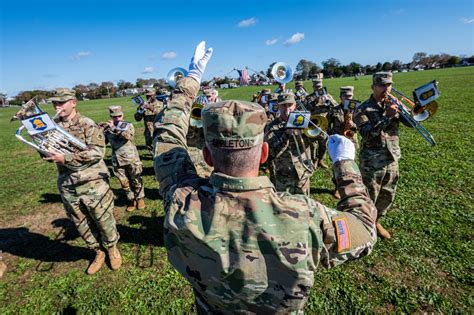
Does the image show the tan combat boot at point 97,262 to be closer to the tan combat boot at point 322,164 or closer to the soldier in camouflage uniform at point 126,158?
the soldier in camouflage uniform at point 126,158

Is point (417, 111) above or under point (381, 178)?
above

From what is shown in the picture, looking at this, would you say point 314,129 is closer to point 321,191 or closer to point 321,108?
point 321,191

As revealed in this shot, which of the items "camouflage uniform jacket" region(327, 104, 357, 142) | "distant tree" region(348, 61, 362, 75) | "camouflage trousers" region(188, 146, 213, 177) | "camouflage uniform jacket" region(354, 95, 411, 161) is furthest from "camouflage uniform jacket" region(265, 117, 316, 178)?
"distant tree" region(348, 61, 362, 75)

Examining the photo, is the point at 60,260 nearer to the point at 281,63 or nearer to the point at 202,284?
the point at 202,284

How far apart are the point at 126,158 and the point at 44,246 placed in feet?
8.77

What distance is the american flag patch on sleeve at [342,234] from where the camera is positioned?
149 cm

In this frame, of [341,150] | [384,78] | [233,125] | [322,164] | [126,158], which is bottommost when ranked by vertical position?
[322,164]

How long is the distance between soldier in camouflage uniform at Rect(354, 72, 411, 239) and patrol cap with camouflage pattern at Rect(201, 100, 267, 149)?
4.15 metres

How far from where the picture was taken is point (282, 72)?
30.0ft

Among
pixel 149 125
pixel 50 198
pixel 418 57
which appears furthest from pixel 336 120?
pixel 418 57

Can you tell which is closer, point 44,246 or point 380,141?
point 380,141

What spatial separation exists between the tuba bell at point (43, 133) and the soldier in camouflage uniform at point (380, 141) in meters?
5.12

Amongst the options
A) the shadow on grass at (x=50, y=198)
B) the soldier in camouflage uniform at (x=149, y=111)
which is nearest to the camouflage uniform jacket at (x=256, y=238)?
the shadow on grass at (x=50, y=198)

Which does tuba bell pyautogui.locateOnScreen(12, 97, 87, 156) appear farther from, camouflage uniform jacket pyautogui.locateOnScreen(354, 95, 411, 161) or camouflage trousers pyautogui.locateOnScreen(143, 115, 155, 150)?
camouflage trousers pyautogui.locateOnScreen(143, 115, 155, 150)
